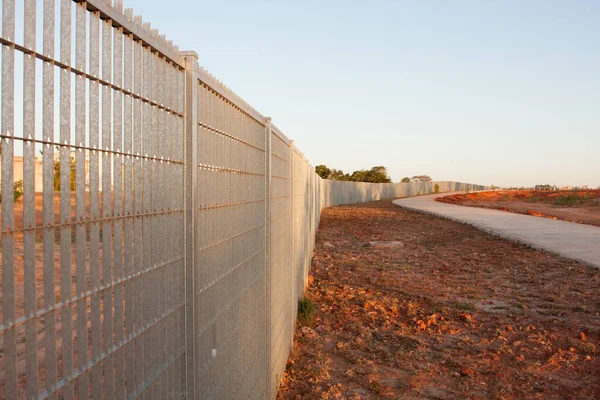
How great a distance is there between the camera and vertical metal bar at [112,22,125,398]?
202cm

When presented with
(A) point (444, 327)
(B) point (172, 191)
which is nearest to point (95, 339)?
(B) point (172, 191)

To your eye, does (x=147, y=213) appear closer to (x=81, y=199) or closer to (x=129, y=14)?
(x=81, y=199)

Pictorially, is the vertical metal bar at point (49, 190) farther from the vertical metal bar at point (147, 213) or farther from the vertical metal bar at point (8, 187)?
the vertical metal bar at point (147, 213)

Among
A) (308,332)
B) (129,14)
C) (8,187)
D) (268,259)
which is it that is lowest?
(308,332)

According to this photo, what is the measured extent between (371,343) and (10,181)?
6346mm

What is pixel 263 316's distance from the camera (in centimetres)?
498

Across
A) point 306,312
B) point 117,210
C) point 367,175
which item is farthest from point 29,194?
point 367,175

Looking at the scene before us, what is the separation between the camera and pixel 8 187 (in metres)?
1.47

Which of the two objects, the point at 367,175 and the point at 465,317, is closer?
the point at 465,317

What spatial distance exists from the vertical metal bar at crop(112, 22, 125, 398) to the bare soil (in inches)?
157

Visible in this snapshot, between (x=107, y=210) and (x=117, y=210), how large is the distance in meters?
0.07

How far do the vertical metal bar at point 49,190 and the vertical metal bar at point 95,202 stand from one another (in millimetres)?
222

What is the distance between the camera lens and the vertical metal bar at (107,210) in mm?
1928

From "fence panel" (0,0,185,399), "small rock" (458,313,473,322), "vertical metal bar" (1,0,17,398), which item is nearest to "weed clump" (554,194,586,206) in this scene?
"small rock" (458,313,473,322)
